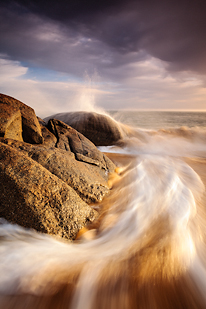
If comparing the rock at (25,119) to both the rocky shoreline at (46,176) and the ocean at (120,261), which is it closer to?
the rocky shoreline at (46,176)

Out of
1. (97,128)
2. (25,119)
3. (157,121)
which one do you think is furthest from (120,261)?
(157,121)

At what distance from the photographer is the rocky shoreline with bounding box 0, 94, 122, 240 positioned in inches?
68.4

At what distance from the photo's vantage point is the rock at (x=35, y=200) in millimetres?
1728

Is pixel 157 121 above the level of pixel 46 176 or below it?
above

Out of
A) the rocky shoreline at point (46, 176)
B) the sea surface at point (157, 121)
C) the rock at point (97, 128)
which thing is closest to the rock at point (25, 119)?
the rocky shoreline at point (46, 176)

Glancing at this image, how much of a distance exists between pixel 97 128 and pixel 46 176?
5.06 meters

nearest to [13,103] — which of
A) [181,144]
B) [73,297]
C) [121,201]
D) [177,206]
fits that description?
[121,201]

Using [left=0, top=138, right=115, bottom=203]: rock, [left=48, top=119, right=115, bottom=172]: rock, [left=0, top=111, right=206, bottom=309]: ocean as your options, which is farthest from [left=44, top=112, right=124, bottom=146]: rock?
[left=0, top=111, right=206, bottom=309]: ocean

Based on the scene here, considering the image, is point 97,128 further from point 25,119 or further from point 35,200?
point 35,200

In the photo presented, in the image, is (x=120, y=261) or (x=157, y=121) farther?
(x=157, y=121)

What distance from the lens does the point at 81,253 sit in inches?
63.8

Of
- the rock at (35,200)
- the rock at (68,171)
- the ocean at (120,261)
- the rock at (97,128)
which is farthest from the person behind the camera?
the rock at (97,128)

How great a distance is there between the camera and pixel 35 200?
1.76 meters

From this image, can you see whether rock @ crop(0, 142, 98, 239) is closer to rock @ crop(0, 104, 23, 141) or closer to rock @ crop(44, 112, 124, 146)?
rock @ crop(0, 104, 23, 141)
